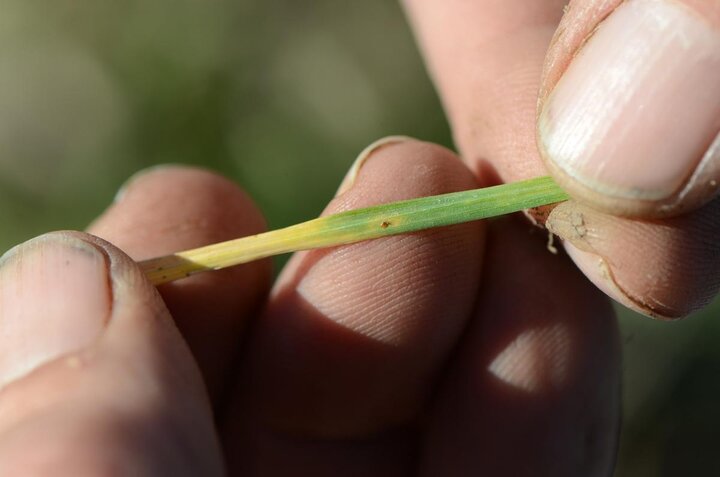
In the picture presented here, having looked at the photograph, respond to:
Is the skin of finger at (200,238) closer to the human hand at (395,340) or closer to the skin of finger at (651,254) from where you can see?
the human hand at (395,340)

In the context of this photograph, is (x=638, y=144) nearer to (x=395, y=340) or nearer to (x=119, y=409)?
(x=395, y=340)

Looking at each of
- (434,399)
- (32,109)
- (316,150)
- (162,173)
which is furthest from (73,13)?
(434,399)

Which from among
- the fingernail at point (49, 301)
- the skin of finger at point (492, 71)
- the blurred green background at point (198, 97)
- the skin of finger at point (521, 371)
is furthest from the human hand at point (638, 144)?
the blurred green background at point (198, 97)

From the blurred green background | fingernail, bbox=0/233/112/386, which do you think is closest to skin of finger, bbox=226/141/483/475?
fingernail, bbox=0/233/112/386

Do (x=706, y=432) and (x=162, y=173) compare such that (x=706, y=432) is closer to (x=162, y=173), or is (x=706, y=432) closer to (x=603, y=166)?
(x=603, y=166)

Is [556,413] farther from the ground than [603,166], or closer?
closer

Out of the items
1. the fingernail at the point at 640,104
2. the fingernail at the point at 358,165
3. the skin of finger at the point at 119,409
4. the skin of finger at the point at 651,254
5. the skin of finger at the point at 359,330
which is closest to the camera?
the skin of finger at the point at 119,409

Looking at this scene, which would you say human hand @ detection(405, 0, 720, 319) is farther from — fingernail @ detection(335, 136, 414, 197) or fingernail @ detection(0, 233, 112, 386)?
fingernail @ detection(0, 233, 112, 386)

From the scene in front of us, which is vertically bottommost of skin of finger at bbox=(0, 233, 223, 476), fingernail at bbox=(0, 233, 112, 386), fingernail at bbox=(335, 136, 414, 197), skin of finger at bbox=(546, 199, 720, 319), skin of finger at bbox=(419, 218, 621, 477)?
skin of finger at bbox=(419, 218, 621, 477)
